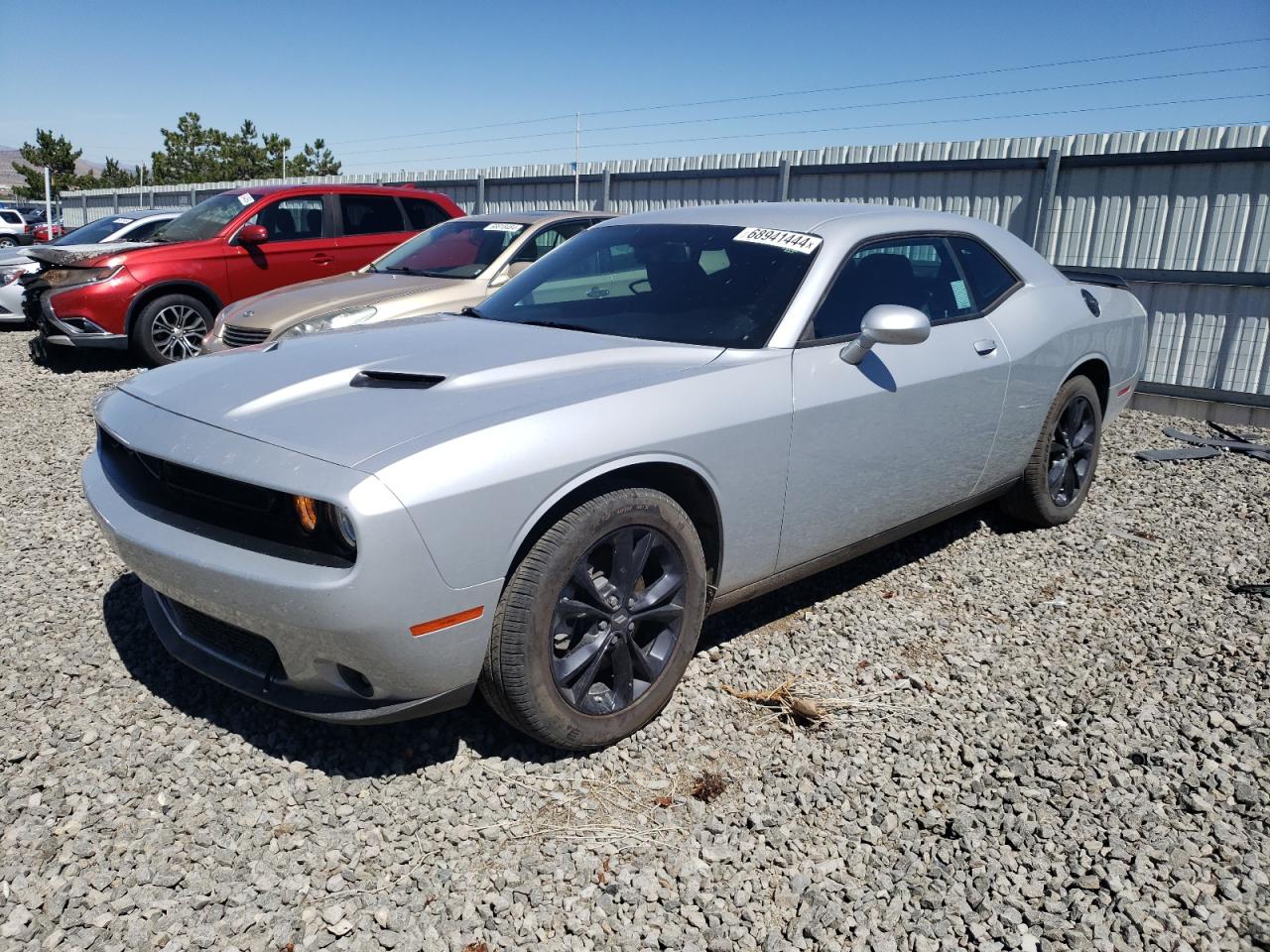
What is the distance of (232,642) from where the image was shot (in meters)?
2.74

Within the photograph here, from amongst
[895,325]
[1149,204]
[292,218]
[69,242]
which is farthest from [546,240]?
[69,242]

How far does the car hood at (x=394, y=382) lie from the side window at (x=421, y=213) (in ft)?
21.2

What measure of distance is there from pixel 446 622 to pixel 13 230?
27.6 metres

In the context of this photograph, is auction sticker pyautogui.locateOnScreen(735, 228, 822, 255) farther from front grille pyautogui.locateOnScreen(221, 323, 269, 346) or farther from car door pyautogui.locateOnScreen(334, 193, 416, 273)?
car door pyautogui.locateOnScreen(334, 193, 416, 273)

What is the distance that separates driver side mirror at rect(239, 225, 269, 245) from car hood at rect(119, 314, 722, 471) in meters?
5.71

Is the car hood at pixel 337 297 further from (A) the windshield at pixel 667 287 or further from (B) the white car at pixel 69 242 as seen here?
(B) the white car at pixel 69 242

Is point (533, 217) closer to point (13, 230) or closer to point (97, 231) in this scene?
point (97, 231)

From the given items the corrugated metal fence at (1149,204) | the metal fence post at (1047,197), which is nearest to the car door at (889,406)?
the corrugated metal fence at (1149,204)

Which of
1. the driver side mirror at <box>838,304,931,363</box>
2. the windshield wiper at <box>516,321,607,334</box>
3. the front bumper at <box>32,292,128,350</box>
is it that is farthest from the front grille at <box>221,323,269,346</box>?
the driver side mirror at <box>838,304,931,363</box>

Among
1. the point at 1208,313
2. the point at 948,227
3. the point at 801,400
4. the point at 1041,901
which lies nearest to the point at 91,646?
the point at 801,400

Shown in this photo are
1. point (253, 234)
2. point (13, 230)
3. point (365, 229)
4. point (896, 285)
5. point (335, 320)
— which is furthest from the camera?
point (13, 230)

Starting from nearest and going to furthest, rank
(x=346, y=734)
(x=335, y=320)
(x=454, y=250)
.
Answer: (x=346, y=734) → (x=335, y=320) → (x=454, y=250)

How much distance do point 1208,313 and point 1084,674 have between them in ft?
19.7

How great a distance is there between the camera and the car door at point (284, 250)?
882 centimetres
